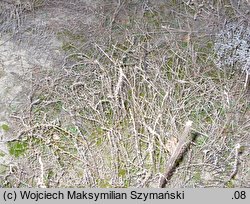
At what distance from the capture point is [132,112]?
317 centimetres

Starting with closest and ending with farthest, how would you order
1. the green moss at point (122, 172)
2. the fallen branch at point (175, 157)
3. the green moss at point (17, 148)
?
the fallen branch at point (175, 157)
the green moss at point (122, 172)
the green moss at point (17, 148)

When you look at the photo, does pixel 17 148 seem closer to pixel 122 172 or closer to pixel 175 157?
pixel 122 172

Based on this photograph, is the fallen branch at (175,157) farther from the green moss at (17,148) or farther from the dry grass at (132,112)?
the green moss at (17,148)

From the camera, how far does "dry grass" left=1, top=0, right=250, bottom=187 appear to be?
3.01 metres

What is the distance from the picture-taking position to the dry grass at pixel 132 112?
3.01 meters

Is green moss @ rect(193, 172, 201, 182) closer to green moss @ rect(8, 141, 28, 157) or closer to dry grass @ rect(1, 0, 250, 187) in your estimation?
dry grass @ rect(1, 0, 250, 187)

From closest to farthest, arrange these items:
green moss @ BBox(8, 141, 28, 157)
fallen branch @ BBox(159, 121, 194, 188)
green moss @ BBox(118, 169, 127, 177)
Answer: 1. fallen branch @ BBox(159, 121, 194, 188)
2. green moss @ BBox(118, 169, 127, 177)
3. green moss @ BBox(8, 141, 28, 157)

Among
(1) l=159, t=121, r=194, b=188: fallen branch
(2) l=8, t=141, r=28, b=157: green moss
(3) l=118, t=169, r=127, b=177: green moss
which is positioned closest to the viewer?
(1) l=159, t=121, r=194, b=188: fallen branch

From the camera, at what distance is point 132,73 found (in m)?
3.52

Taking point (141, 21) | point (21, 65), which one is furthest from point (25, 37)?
point (141, 21)

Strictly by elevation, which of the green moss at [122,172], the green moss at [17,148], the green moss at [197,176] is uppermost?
the green moss at [17,148]

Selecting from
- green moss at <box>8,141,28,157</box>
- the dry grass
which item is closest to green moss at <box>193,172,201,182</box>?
the dry grass

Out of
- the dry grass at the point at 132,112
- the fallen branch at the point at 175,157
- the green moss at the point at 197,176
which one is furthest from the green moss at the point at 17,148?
the green moss at the point at 197,176

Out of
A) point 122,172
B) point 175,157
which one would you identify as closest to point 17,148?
point 122,172
